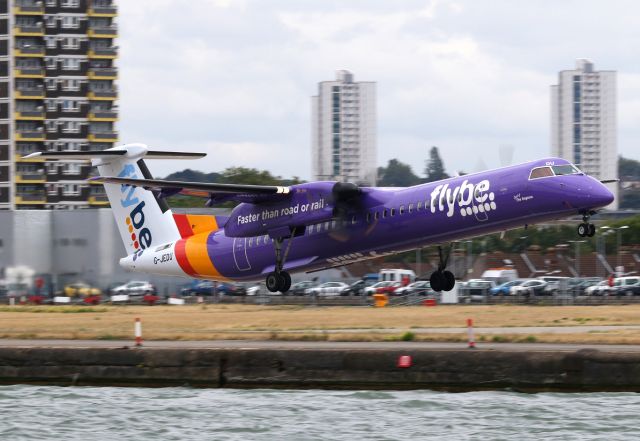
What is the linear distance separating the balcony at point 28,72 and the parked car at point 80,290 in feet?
181

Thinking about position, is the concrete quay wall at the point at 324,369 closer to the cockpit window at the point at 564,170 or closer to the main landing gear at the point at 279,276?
the cockpit window at the point at 564,170

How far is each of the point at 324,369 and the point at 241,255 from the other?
9.48 m

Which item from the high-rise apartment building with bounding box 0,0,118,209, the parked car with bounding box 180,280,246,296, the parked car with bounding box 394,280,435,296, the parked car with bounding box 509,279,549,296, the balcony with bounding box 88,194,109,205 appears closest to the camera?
the parked car with bounding box 394,280,435,296

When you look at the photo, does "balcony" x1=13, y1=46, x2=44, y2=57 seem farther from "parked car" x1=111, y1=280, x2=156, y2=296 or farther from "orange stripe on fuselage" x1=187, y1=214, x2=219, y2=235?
"orange stripe on fuselage" x1=187, y1=214, x2=219, y2=235

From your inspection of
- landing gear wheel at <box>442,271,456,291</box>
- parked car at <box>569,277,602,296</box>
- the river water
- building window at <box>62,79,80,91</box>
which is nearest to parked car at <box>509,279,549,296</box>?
parked car at <box>569,277,602,296</box>

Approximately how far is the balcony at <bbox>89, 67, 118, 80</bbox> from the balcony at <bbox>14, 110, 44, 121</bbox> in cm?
588

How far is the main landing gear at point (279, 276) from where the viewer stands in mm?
31422

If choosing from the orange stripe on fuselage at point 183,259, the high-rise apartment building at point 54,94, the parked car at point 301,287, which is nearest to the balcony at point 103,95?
the high-rise apartment building at point 54,94

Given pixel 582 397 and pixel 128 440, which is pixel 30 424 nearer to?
pixel 128 440

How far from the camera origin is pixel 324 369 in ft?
76.9

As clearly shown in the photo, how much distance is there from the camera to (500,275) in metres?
69.1

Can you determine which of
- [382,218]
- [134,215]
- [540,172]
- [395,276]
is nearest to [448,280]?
[382,218]

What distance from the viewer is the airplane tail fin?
115 ft

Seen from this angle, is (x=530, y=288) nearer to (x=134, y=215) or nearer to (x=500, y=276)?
(x=500, y=276)
